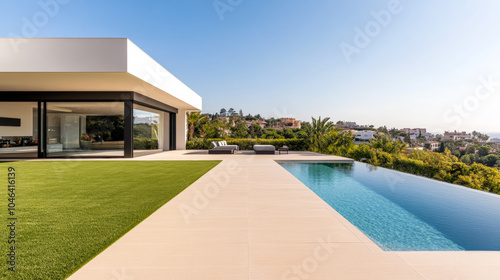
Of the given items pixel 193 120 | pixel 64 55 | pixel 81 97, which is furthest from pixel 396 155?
pixel 193 120

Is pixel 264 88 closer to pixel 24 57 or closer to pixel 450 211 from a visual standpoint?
pixel 24 57

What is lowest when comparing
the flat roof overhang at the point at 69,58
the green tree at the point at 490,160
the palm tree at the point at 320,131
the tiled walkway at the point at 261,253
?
the tiled walkway at the point at 261,253

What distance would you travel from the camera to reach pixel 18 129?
15086 mm

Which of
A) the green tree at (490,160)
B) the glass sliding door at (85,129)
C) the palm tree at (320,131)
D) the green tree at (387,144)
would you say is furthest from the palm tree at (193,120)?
the green tree at (490,160)

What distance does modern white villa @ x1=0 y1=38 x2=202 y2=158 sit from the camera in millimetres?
9234

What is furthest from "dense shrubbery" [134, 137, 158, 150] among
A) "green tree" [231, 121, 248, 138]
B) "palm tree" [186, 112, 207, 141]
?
"green tree" [231, 121, 248, 138]

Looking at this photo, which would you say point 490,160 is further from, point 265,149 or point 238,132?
point 238,132

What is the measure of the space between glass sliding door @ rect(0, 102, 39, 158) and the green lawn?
8481mm

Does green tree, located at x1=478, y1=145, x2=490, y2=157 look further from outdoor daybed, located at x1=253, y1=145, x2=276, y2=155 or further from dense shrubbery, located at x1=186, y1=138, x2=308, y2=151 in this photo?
Result: dense shrubbery, located at x1=186, y1=138, x2=308, y2=151

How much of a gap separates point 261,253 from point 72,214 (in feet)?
11.5

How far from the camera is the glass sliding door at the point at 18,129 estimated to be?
14.4m

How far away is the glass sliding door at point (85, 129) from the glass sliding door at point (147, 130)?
2.98 ft

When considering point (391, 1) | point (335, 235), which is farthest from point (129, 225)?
point (391, 1)

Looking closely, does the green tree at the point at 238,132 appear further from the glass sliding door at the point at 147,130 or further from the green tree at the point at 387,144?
the green tree at the point at 387,144
